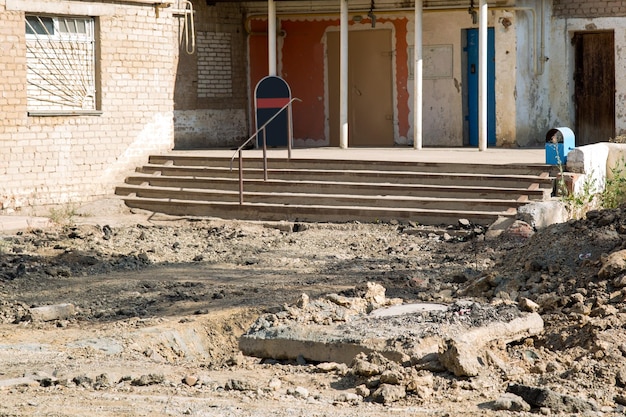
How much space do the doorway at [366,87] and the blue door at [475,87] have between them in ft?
4.59

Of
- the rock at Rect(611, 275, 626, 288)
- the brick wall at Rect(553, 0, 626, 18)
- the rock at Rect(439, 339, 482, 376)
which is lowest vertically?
the rock at Rect(439, 339, 482, 376)

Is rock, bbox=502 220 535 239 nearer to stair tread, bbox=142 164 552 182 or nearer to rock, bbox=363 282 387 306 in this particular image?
stair tread, bbox=142 164 552 182

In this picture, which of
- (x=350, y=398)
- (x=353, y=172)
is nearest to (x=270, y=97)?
(x=353, y=172)

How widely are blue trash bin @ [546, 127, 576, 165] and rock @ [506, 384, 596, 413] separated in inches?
305

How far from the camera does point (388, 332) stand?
7.55 meters

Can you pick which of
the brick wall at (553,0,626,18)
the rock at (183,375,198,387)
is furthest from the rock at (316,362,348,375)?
the brick wall at (553,0,626,18)

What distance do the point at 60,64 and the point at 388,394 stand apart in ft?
33.6

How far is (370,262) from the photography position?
11.5 meters

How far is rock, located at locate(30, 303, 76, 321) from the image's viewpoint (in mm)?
8852

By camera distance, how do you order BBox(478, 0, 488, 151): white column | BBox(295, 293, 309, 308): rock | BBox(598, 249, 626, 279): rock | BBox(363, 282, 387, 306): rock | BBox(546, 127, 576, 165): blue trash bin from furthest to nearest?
BBox(478, 0, 488, 151): white column → BBox(546, 127, 576, 165): blue trash bin → BBox(363, 282, 387, 306): rock → BBox(598, 249, 626, 279): rock → BBox(295, 293, 309, 308): rock

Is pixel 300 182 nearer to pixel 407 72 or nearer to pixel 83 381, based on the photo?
pixel 407 72

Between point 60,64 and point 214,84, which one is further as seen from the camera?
point 214,84

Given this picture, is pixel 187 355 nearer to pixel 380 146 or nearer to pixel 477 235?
pixel 477 235

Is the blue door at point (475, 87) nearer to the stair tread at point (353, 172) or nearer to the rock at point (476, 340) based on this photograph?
the stair tread at point (353, 172)
